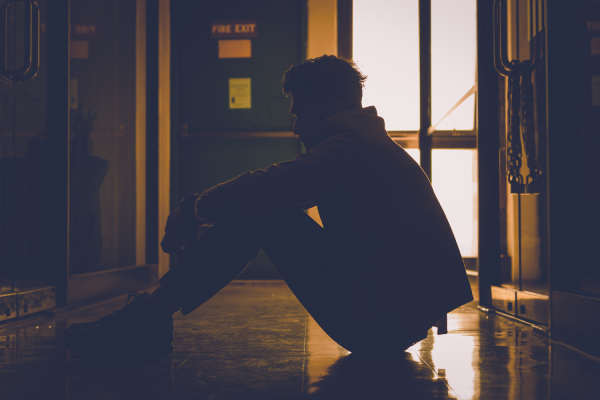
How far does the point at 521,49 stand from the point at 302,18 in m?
1.82

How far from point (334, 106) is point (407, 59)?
8.36 ft

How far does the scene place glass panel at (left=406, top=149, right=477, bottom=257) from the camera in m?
3.61

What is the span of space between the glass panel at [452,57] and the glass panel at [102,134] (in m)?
2.13

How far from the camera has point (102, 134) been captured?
299 cm

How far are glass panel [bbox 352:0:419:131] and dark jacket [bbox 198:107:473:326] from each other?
8.30 feet

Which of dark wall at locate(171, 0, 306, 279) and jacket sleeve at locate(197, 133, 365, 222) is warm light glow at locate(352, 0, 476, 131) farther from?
jacket sleeve at locate(197, 133, 365, 222)

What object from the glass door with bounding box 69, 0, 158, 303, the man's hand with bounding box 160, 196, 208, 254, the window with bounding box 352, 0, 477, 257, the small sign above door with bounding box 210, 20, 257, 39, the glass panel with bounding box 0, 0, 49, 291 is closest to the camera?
the man's hand with bounding box 160, 196, 208, 254

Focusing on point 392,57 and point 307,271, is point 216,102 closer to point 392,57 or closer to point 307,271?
point 392,57

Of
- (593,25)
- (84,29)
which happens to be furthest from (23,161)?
(593,25)

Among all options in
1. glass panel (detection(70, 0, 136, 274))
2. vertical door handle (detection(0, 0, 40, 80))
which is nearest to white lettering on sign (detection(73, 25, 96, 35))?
glass panel (detection(70, 0, 136, 274))

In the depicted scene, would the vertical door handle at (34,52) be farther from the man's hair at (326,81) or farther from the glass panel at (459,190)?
the glass panel at (459,190)

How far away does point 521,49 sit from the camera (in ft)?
9.20

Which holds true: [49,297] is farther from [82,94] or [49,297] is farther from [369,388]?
[369,388]

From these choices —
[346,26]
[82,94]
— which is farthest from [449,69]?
[82,94]
